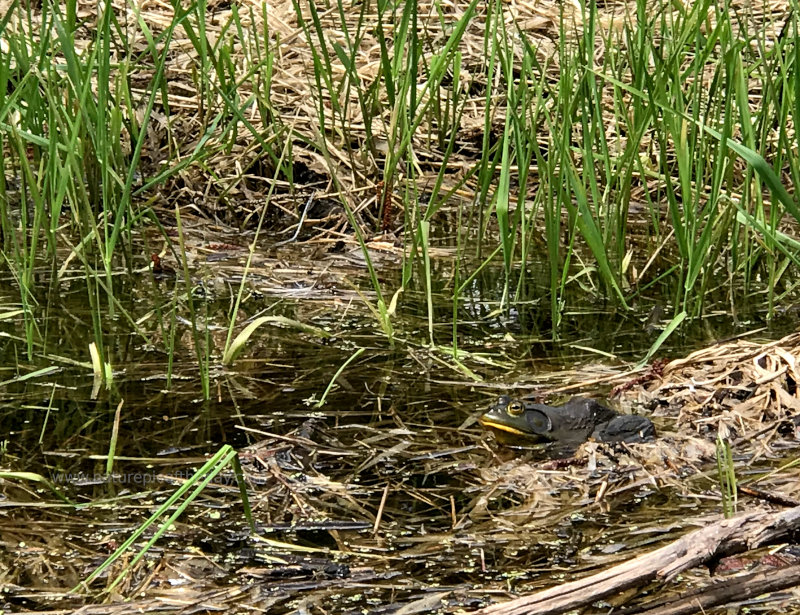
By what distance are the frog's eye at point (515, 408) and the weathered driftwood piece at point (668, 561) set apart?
1151 mm

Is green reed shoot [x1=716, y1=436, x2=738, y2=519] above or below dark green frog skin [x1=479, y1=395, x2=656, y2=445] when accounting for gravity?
above

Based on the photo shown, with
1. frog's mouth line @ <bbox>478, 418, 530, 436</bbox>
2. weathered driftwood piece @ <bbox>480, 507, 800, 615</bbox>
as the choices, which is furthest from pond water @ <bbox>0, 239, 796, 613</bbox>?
weathered driftwood piece @ <bbox>480, 507, 800, 615</bbox>

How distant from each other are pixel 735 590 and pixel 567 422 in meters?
1.32

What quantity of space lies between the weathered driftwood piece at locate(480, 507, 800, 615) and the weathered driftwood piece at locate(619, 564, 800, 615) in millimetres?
43

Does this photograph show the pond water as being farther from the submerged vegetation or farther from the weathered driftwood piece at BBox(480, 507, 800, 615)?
the weathered driftwood piece at BBox(480, 507, 800, 615)

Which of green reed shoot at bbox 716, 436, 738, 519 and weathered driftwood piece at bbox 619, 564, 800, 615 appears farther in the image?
green reed shoot at bbox 716, 436, 738, 519

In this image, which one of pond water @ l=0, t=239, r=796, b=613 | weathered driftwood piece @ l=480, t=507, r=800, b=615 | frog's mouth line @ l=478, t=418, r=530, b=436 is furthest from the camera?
frog's mouth line @ l=478, t=418, r=530, b=436

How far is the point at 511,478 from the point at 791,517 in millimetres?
994

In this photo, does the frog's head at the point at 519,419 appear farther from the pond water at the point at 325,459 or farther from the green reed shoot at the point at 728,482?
the green reed shoot at the point at 728,482

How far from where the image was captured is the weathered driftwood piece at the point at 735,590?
5.62 ft

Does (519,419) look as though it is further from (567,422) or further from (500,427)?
(567,422)

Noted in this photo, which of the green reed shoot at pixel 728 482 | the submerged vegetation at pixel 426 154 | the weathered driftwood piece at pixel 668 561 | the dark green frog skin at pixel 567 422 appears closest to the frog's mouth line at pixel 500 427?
the dark green frog skin at pixel 567 422

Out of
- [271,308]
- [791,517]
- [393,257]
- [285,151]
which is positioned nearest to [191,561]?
[791,517]

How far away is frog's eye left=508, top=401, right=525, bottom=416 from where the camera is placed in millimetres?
2928
